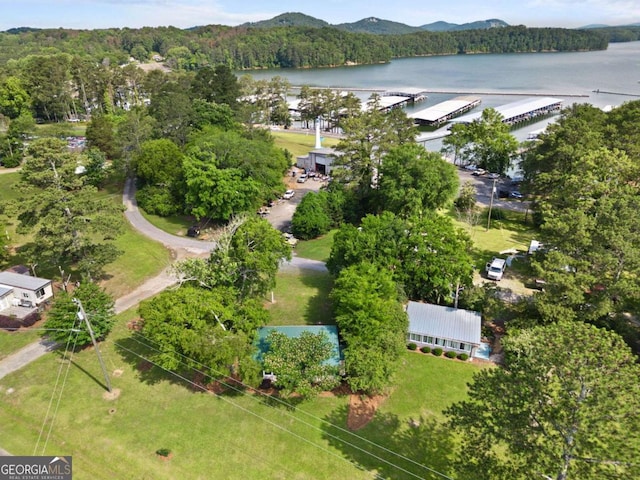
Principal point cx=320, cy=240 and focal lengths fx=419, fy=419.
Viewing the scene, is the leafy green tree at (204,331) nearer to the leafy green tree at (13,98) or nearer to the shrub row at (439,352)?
the shrub row at (439,352)

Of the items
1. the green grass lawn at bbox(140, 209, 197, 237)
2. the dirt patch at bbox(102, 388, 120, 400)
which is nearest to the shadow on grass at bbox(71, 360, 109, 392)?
the dirt patch at bbox(102, 388, 120, 400)

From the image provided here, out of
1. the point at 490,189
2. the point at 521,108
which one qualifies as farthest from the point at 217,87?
the point at 521,108

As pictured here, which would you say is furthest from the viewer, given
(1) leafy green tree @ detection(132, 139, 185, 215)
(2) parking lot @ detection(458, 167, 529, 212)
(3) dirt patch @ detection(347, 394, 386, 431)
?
(2) parking lot @ detection(458, 167, 529, 212)

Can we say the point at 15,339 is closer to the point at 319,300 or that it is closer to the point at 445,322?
the point at 319,300

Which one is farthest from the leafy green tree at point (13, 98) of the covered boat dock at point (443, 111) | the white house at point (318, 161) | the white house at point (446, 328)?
the white house at point (446, 328)

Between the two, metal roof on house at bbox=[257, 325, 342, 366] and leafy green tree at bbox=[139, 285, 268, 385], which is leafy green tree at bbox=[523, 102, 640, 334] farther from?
leafy green tree at bbox=[139, 285, 268, 385]

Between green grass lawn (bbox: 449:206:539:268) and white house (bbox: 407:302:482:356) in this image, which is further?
green grass lawn (bbox: 449:206:539:268)

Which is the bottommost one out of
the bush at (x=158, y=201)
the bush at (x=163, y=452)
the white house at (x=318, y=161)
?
the bush at (x=163, y=452)
